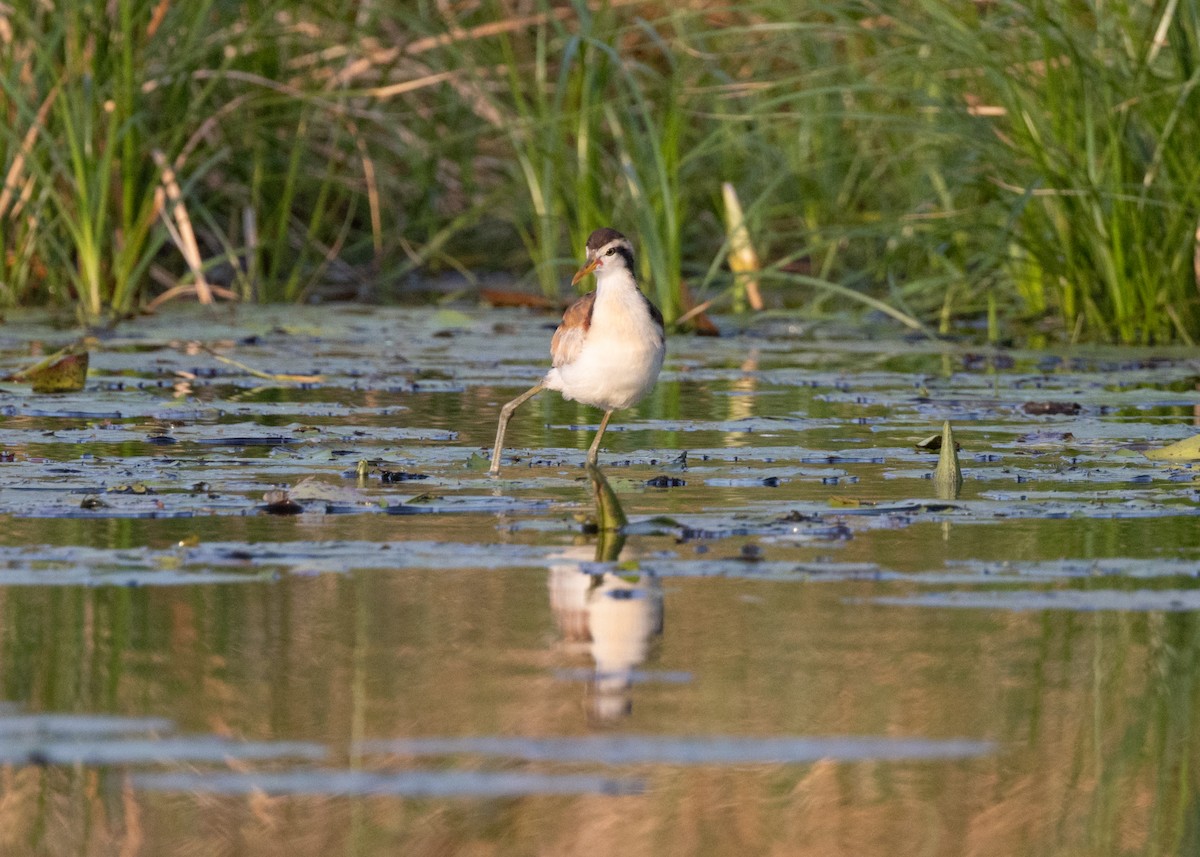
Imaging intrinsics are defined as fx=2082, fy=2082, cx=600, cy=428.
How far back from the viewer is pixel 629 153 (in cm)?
1058

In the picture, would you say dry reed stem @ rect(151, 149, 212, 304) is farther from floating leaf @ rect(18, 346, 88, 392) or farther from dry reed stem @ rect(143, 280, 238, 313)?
floating leaf @ rect(18, 346, 88, 392)

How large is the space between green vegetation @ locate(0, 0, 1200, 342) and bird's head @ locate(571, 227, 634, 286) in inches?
90.3

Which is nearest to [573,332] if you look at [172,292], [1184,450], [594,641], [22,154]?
[1184,450]

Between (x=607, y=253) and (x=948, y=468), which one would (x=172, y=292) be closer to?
(x=607, y=253)

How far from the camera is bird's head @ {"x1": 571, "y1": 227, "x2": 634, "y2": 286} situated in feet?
18.1

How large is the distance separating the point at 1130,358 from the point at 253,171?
5.57 meters

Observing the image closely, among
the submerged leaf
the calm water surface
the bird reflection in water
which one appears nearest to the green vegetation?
the calm water surface

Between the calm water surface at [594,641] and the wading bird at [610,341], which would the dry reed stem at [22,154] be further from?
the wading bird at [610,341]

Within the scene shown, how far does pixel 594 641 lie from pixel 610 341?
6.67 feet

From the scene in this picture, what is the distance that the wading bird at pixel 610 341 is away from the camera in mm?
5324

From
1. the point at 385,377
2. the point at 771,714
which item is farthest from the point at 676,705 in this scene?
the point at 385,377

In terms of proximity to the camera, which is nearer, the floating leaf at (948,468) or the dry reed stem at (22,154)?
the floating leaf at (948,468)

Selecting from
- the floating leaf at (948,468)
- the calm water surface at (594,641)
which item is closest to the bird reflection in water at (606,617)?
the calm water surface at (594,641)

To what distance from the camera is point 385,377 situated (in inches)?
311
